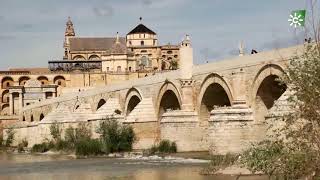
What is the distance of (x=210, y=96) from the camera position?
3406 cm

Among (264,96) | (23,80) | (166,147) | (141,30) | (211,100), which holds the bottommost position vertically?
(166,147)

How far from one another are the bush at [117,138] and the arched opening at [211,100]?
16.5 feet

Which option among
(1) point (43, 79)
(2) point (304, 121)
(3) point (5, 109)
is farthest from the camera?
(1) point (43, 79)

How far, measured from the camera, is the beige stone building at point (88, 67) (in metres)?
83.4

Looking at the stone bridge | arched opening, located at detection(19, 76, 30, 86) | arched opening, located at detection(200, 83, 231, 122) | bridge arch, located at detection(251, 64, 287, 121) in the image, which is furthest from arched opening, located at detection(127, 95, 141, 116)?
arched opening, located at detection(19, 76, 30, 86)

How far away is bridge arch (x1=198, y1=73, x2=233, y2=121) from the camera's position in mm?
32500

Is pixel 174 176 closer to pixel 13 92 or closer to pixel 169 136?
pixel 169 136

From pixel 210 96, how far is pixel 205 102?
0.41m

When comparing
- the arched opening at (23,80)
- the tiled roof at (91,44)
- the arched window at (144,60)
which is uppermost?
the tiled roof at (91,44)

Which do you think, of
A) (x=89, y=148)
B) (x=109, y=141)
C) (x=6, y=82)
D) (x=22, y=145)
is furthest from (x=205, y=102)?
(x=6, y=82)

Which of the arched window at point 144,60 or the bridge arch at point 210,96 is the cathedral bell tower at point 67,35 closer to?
the arched window at point 144,60

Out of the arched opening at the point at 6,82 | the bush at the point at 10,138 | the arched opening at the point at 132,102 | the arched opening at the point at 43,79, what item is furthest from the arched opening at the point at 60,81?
the arched opening at the point at 132,102

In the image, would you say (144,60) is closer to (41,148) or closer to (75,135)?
(41,148)

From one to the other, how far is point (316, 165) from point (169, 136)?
22.2 meters
